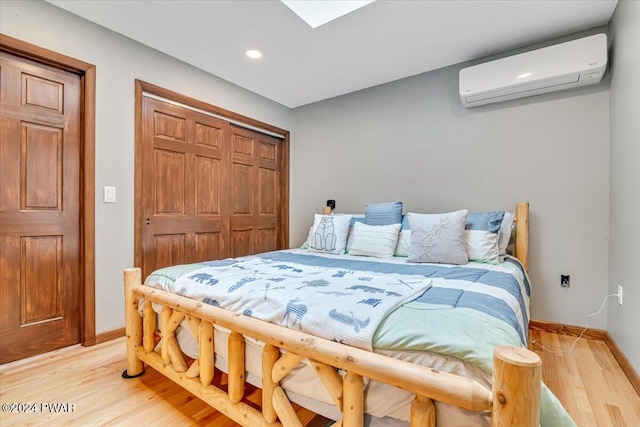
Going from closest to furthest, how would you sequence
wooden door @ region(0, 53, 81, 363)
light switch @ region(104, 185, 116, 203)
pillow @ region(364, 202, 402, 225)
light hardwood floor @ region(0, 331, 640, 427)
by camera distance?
light hardwood floor @ region(0, 331, 640, 427) → wooden door @ region(0, 53, 81, 363) → light switch @ region(104, 185, 116, 203) → pillow @ region(364, 202, 402, 225)

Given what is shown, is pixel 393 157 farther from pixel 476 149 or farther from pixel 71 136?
pixel 71 136

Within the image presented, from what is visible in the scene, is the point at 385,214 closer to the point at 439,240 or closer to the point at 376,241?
the point at 376,241

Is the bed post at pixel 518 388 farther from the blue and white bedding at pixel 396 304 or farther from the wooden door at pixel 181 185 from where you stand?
the wooden door at pixel 181 185

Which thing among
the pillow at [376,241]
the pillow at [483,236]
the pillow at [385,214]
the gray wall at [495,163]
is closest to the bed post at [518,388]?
the pillow at [483,236]

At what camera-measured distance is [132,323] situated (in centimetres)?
169

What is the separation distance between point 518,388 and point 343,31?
2.39 m

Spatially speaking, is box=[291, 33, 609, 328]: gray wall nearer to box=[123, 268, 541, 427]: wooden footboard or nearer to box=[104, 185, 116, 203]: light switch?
box=[104, 185, 116, 203]: light switch

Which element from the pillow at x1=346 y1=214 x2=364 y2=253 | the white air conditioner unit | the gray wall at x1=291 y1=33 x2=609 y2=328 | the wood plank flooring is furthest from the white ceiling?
the wood plank flooring

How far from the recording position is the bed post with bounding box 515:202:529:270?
7.77 feet

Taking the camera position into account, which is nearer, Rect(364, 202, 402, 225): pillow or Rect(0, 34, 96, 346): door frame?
Rect(0, 34, 96, 346): door frame

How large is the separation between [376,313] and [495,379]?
39cm

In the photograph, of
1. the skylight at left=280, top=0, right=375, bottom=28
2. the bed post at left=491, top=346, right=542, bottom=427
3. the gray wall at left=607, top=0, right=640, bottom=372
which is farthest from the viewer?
the skylight at left=280, top=0, right=375, bottom=28

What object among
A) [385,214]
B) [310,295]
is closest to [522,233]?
[385,214]

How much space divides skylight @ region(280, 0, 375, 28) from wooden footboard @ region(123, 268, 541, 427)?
196 cm
